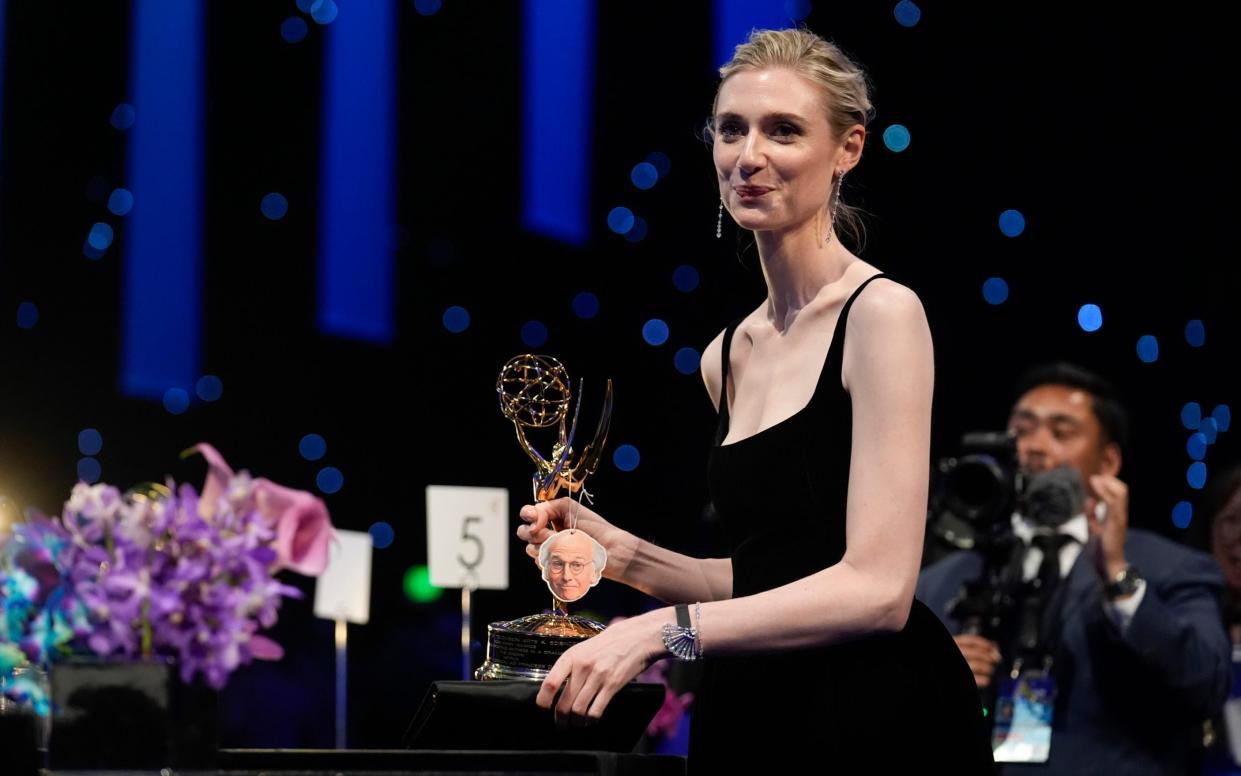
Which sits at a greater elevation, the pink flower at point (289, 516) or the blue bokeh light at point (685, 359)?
the blue bokeh light at point (685, 359)

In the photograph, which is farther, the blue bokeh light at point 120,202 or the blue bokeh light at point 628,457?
the blue bokeh light at point 628,457

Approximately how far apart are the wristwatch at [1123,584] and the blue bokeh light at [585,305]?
2073 millimetres

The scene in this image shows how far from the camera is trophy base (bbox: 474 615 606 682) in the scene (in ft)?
5.21

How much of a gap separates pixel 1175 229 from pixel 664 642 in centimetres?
366

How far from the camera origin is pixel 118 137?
4.28 m

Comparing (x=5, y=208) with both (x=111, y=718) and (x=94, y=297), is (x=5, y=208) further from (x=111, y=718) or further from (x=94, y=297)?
(x=111, y=718)

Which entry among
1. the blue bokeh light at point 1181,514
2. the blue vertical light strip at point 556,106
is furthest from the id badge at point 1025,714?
the blue vertical light strip at point 556,106

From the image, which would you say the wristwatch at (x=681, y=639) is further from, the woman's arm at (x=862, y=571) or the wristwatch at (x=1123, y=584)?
the wristwatch at (x=1123, y=584)

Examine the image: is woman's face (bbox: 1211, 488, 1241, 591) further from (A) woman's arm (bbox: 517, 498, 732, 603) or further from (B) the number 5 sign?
(A) woman's arm (bbox: 517, 498, 732, 603)

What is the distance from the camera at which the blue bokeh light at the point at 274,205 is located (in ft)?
15.0

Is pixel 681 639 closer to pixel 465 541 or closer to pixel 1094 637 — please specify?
pixel 1094 637

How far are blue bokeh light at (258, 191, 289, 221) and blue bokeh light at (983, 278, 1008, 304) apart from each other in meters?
2.04

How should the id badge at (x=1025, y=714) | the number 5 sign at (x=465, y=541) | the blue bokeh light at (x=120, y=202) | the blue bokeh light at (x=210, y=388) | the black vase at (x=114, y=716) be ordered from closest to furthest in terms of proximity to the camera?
the black vase at (x=114, y=716)
the id badge at (x=1025, y=714)
the number 5 sign at (x=465, y=541)
the blue bokeh light at (x=120, y=202)
the blue bokeh light at (x=210, y=388)

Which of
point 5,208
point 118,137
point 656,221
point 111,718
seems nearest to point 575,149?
point 656,221
